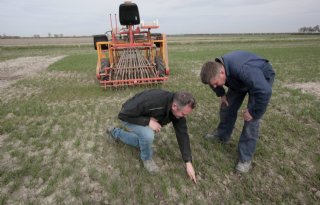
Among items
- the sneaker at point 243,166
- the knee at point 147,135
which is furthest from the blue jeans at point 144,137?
the sneaker at point 243,166

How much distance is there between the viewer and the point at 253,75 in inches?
91.2

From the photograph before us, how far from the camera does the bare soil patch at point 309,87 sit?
6359 mm

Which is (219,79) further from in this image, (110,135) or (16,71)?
(16,71)

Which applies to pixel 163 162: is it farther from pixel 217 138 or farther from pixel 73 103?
pixel 73 103

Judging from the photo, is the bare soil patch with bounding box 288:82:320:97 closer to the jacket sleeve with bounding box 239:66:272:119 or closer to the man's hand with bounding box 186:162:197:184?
the jacket sleeve with bounding box 239:66:272:119

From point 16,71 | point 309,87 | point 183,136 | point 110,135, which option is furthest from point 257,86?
point 16,71

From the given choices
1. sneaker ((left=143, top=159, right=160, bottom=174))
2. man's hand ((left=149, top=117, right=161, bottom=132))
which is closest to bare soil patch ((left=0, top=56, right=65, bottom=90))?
sneaker ((left=143, top=159, right=160, bottom=174))

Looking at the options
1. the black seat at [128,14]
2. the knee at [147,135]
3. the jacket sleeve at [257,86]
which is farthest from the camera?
the black seat at [128,14]

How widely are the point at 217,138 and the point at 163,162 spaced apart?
1.14 meters

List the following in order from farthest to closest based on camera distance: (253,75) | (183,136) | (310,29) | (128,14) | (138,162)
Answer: (310,29) → (128,14) → (138,162) → (183,136) → (253,75)

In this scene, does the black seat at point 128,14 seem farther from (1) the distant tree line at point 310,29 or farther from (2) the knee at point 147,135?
(1) the distant tree line at point 310,29

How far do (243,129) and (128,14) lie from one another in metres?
6.56

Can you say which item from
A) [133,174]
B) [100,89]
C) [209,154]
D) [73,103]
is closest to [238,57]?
[209,154]

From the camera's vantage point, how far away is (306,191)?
2.54 m
